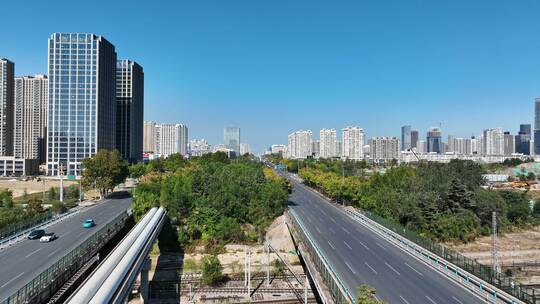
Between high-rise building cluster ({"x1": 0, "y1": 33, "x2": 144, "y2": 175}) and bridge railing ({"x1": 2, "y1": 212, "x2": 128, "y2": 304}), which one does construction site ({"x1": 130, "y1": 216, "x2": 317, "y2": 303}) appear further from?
high-rise building cluster ({"x1": 0, "y1": 33, "x2": 144, "y2": 175})

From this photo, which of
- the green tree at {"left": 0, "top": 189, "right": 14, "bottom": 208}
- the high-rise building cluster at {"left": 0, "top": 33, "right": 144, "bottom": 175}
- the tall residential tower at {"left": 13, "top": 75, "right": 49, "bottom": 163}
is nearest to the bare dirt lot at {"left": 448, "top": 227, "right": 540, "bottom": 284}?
the green tree at {"left": 0, "top": 189, "right": 14, "bottom": 208}

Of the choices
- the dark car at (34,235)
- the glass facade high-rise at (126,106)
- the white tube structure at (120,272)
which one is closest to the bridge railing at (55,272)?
the white tube structure at (120,272)

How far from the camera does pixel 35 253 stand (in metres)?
23.5

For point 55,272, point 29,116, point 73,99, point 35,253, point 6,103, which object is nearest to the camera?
point 55,272

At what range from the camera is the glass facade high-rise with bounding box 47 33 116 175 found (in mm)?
89000

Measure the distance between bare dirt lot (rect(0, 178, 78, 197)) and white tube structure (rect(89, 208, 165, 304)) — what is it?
61.6 m

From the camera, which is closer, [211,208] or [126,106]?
[211,208]

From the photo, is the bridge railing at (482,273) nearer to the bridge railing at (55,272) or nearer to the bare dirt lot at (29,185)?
the bridge railing at (55,272)

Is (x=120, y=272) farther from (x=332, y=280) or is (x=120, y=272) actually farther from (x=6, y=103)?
(x=6, y=103)

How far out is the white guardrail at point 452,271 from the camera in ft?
60.3

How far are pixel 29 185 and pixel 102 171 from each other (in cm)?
3874

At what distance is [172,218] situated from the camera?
40.8 m

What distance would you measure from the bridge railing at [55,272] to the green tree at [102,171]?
32160mm

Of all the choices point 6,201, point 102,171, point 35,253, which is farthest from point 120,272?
point 102,171
